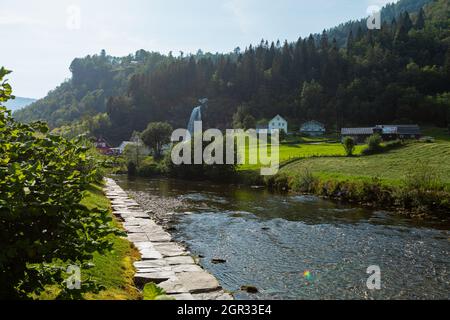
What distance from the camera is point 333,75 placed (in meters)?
162

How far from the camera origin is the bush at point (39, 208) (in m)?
5.71

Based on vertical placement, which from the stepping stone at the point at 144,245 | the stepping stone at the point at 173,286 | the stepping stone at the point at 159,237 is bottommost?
the stepping stone at the point at 159,237

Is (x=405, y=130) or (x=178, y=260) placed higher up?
(x=405, y=130)

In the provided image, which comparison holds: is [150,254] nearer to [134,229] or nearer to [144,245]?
[144,245]

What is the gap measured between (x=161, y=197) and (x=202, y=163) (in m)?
25.4

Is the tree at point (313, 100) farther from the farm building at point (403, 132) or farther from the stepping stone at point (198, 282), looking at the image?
the stepping stone at point (198, 282)

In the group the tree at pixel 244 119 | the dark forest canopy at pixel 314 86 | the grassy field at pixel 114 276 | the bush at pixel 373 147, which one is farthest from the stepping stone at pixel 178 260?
the dark forest canopy at pixel 314 86

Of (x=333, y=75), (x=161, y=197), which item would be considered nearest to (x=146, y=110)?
(x=333, y=75)

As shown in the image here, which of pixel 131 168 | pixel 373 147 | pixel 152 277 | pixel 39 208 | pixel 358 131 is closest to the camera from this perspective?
pixel 39 208

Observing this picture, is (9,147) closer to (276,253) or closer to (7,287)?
(7,287)

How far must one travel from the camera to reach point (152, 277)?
12.6 metres

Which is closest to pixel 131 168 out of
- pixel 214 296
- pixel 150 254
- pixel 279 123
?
pixel 279 123

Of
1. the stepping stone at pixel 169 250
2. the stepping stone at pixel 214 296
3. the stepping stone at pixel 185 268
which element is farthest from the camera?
the stepping stone at pixel 169 250

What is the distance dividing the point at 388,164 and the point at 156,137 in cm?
7256
